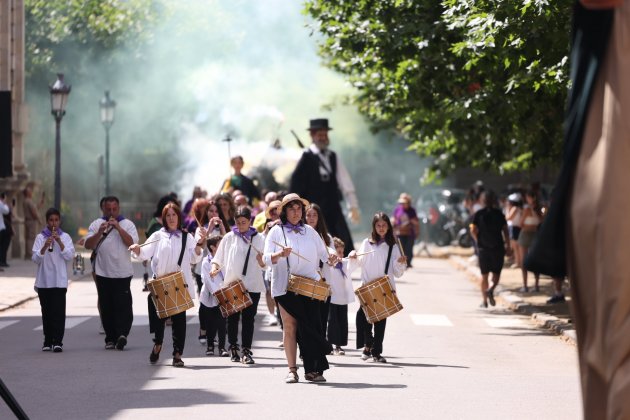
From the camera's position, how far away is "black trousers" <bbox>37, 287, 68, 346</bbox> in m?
16.0

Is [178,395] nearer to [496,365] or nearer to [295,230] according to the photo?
[295,230]

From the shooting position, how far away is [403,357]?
51.1 ft

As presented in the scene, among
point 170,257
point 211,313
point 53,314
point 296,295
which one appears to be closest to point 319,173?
point 211,313

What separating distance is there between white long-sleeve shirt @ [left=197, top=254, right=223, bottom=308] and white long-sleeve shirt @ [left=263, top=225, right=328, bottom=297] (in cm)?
230

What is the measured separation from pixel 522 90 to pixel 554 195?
17.2 m

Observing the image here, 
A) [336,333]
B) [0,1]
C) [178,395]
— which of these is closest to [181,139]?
[0,1]

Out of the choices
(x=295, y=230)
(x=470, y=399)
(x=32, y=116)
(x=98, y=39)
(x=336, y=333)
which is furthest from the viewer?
(x=98, y=39)

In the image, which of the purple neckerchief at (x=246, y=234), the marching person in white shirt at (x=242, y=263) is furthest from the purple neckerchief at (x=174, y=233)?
the purple neckerchief at (x=246, y=234)

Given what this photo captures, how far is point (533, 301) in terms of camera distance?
24.0 metres

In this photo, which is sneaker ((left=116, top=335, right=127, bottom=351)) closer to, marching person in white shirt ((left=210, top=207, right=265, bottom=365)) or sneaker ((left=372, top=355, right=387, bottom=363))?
marching person in white shirt ((left=210, top=207, right=265, bottom=365))

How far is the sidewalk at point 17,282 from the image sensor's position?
24.0 m

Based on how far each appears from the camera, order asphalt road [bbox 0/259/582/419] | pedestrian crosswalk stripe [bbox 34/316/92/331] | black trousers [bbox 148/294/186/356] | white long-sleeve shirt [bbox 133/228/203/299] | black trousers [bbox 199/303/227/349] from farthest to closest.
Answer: pedestrian crosswalk stripe [bbox 34/316/92/331], black trousers [bbox 199/303/227/349], white long-sleeve shirt [bbox 133/228/203/299], black trousers [bbox 148/294/186/356], asphalt road [bbox 0/259/582/419]

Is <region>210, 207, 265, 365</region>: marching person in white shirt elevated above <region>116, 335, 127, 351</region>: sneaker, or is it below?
above

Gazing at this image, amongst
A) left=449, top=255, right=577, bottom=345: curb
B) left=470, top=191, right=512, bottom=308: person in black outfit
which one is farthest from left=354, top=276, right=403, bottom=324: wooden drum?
left=470, top=191, right=512, bottom=308: person in black outfit
